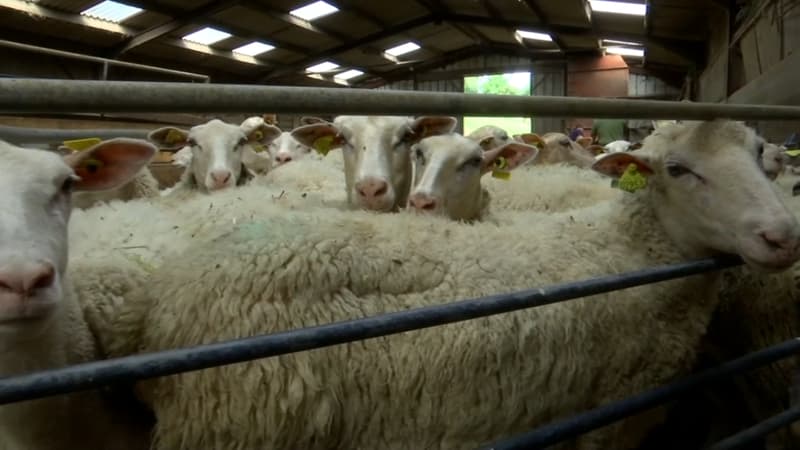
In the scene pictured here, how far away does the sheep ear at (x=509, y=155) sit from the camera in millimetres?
3533

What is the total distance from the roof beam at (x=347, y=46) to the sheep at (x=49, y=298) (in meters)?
15.4

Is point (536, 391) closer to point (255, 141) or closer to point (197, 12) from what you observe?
point (255, 141)

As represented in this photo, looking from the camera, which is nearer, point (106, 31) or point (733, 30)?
point (733, 30)

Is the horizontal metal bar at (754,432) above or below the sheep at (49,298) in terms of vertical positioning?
below

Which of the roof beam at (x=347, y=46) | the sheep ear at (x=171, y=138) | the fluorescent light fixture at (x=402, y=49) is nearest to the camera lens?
the sheep ear at (x=171, y=138)

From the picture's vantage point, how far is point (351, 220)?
1.92 metres

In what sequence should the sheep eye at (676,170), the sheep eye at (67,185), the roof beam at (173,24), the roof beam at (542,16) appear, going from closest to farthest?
the sheep eye at (67,185)
the sheep eye at (676,170)
the roof beam at (173,24)
the roof beam at (542,16)

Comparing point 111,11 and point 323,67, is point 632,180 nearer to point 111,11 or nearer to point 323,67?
point 111,11

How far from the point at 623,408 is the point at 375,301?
→ 721 millimetres

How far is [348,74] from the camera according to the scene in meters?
20.2

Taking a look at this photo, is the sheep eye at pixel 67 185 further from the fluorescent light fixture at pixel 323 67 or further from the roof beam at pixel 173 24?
the fluorescent light fixture at pixel 323 67

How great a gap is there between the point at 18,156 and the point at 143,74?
14.0 metres

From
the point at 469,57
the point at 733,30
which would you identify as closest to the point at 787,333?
the point at 733,30

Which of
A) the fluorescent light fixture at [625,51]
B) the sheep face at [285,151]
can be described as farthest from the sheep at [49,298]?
the fluorescent light fixture at [625,51]
